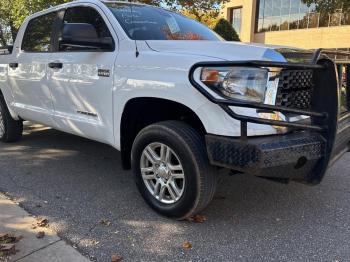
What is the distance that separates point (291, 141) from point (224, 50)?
0.91 m

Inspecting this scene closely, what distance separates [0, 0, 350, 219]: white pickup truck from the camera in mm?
3162

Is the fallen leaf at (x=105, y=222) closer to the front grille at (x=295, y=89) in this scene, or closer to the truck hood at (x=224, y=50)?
the truck hood at (x=224, y=50)

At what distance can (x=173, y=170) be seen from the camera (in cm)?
369

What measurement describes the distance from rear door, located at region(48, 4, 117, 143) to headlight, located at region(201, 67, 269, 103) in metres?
1.26

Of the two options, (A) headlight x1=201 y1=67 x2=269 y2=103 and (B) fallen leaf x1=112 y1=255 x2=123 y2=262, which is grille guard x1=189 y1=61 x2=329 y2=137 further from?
(B) fallen leaf x1=112 y1=255 x2=123 y2=262

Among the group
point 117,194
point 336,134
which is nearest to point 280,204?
point 336,134

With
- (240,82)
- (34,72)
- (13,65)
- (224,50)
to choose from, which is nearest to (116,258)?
(240,82)

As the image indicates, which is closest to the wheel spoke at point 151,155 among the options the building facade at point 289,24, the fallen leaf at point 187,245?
the fallen leaf at point 187,245

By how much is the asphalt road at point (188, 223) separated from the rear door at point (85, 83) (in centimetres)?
62

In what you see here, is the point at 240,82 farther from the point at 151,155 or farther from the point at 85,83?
the point at 85,83

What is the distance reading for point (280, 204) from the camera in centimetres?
420

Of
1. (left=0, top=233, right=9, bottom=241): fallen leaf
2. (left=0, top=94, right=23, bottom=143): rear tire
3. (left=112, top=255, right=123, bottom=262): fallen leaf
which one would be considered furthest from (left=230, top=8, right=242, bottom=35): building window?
(left=112, top=255, right=123, bottom=262): fallen leaf

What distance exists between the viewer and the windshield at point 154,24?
425cm

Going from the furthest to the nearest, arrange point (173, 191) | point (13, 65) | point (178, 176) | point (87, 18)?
point (13, 65) < point (87, 18) < point (173, 191) < point (178, 176)
